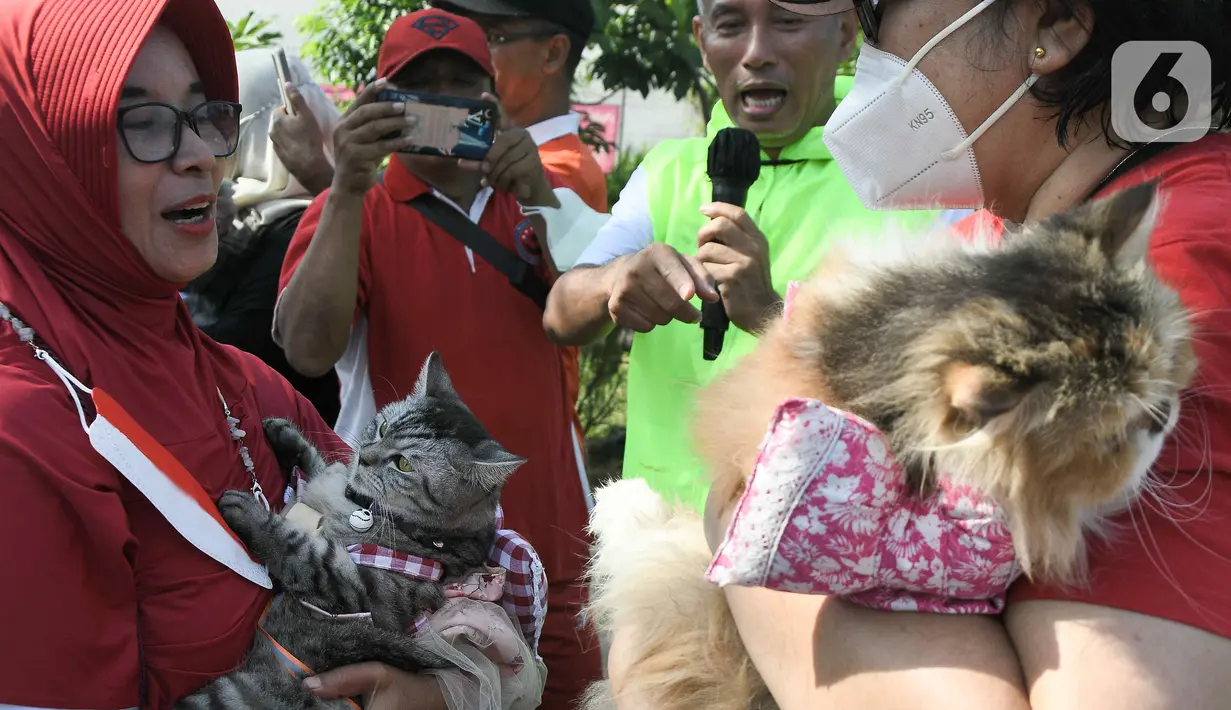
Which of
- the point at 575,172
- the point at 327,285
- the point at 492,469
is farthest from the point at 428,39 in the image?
the point at 492,469

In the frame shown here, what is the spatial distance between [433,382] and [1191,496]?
73.6 inches

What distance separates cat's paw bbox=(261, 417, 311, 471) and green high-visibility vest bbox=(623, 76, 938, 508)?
100 cm

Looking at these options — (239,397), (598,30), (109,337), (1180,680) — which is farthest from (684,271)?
(598,30)

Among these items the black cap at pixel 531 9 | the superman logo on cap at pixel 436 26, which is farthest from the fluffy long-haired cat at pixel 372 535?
the black cap at pixel 531 9

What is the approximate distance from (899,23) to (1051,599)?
3.63ft

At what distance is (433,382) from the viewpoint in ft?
8.95

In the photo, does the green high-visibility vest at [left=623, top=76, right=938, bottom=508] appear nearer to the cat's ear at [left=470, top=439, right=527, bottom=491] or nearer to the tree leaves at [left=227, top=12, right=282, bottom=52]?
the cat's ear at [left=470, top=439, right=527, bottom=491]

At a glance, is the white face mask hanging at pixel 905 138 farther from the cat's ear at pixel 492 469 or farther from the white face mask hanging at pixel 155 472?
the white face mask hanging at pixel 155 472

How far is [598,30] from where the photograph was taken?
6.64 meters

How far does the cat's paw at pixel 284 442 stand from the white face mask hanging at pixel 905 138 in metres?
1.48

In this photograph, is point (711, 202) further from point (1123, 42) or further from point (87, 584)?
point (87, 584)

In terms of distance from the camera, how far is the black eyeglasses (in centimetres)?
212

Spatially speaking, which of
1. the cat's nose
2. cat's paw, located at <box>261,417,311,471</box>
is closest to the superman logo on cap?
cat's paw, located at <box>261,417,311,471</box>

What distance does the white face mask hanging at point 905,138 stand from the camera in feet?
6.15
